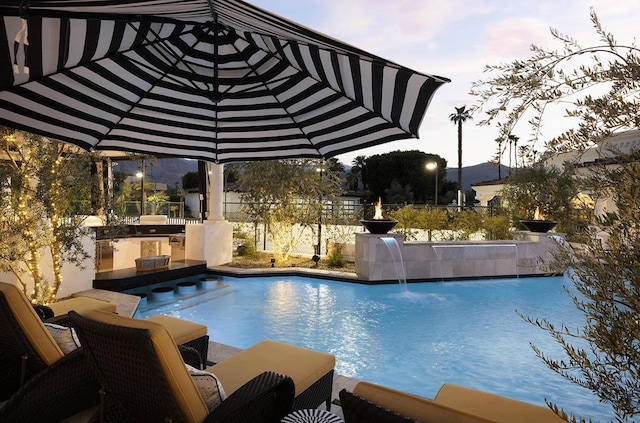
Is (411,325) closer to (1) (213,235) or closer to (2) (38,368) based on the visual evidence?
(2) (38,368)

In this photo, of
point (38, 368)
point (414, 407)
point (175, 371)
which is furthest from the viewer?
point (38, 368)

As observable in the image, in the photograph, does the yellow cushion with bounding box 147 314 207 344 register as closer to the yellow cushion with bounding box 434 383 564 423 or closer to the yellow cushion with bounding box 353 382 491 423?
the yellow cushion with bounding box 434 383 564 423

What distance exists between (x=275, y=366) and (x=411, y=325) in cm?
438

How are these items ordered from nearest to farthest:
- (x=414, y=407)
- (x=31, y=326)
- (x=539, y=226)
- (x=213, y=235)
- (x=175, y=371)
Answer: (x=414, y=407), (x=175, y=371), (x=31, y=326), (x=213, y=235), (x=539, y=226)

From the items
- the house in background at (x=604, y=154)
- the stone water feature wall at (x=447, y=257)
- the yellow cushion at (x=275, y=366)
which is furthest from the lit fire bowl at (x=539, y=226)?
the house in background at (x=604, y=154)

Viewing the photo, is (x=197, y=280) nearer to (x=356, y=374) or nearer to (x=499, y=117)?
(x=356, y=374)

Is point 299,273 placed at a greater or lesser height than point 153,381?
lesser

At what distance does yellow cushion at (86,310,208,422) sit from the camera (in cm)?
176

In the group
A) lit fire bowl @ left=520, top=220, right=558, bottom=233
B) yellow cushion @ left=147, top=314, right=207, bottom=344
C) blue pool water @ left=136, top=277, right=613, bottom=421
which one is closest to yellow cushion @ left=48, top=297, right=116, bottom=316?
yellow cushion @ left=147, top=314, right=207, bottom=344

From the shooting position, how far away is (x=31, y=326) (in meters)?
2.41

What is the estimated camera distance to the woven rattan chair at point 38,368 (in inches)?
92.7

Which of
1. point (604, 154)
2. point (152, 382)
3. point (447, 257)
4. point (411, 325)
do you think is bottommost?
point (411, 325)

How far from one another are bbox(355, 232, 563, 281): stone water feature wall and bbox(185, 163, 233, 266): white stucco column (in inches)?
160

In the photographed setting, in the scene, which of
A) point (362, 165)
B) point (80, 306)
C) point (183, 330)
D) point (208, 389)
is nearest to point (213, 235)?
point (80, 306)
